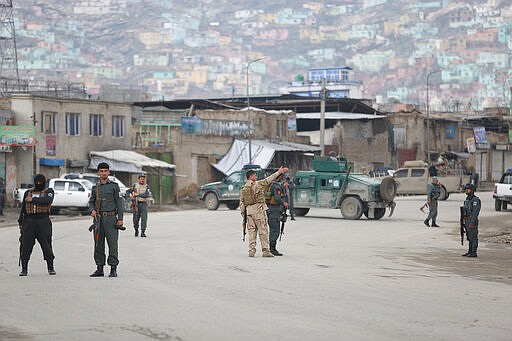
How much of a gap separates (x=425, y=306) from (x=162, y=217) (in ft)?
79.9

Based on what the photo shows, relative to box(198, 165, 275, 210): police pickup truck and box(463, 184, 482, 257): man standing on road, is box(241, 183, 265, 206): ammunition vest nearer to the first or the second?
box(463, 184, 482, 257): man standing on road

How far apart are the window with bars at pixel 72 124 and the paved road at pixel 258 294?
25.7m

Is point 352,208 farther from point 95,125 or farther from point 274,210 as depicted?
point 95,125

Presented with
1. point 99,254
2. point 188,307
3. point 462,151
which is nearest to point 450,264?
point 99,254

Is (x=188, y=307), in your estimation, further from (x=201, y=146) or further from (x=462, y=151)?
(x=462, y=151)

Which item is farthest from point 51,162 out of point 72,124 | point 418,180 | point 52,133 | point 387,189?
point 418,180

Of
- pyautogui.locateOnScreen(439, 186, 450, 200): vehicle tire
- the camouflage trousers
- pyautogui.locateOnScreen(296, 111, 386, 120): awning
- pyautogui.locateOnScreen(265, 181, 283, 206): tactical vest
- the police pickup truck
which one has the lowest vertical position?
pyautogui.locateOnScreen(439, 186, 450, 200): vehicle tire

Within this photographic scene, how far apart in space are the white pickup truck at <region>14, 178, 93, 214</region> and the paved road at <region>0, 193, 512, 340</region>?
49.2ft

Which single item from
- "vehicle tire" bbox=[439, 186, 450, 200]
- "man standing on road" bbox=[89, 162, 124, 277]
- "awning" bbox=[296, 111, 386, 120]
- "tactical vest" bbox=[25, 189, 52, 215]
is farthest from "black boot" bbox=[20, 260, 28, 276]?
"awning" bbox=[296, 111, 386, 120]

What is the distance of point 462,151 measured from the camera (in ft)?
298

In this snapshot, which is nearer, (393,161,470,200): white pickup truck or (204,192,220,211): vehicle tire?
Answer: (204,192,220,211): vehicle tire

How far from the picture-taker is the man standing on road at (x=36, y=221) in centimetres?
1627

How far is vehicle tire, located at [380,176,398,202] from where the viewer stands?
3622 centimetres

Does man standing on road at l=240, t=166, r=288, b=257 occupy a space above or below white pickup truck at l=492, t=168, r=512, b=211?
above
